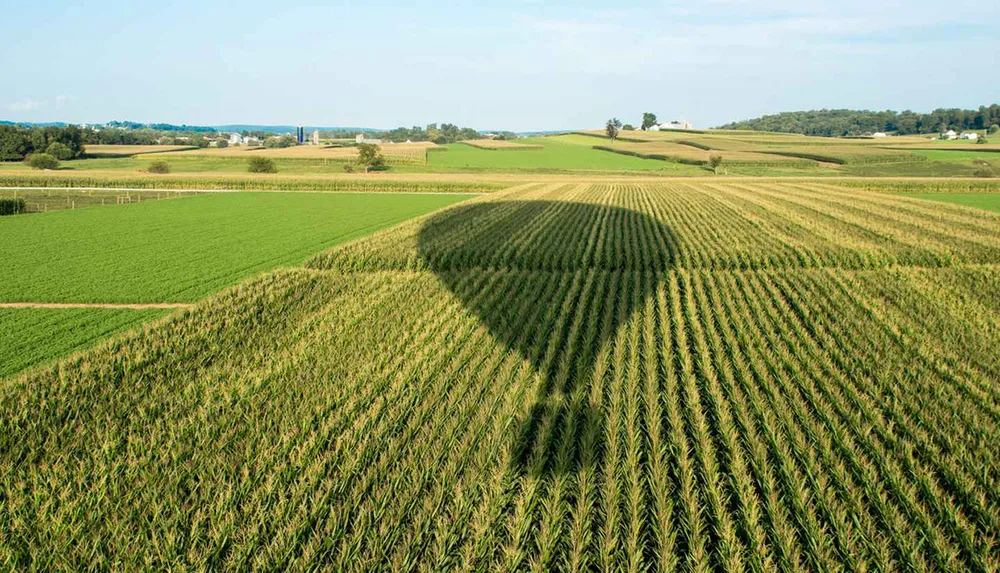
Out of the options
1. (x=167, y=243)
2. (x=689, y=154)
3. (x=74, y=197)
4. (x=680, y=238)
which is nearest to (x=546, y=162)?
(x=689, y=154)

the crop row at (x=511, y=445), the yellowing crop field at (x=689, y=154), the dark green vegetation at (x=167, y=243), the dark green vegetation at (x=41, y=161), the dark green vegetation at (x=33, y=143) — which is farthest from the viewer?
the dark green vegetation at (x=33, y=143)

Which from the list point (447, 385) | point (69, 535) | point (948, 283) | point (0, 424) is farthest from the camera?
point (948, 283)

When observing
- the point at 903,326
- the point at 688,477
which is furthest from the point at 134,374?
the point at 903,326

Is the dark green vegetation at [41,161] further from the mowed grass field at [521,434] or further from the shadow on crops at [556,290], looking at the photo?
the mowed grass field at [521,434]

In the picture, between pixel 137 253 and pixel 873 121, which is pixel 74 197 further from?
pixel 873 121

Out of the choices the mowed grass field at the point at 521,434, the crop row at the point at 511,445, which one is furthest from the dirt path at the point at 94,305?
the crop row at the point at 511,445

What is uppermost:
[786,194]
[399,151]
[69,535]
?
[399,151]

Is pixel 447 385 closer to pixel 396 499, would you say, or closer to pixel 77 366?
pixel 396 499
